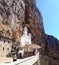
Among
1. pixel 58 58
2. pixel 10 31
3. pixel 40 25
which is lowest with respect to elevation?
pixel 58 58

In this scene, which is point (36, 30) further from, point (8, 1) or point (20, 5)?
point (8, 1)

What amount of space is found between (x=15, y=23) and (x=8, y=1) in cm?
682

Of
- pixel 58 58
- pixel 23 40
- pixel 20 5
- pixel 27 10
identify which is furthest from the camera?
pixel 58 58

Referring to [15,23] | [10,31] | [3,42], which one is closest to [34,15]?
[15,23]

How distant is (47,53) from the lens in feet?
267

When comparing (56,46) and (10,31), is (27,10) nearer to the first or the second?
(10,31)

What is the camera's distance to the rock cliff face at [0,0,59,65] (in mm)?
54062

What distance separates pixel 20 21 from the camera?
6394 centimetres

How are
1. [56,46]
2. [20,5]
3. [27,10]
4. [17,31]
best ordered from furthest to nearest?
1. [56,46]
2. [27,10]
3. [20,5]
4. [17,31]

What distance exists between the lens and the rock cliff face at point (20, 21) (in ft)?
177

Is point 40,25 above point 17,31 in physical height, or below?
above

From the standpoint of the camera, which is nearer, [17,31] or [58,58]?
[17,31]

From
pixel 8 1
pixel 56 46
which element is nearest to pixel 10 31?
pixel 8 1

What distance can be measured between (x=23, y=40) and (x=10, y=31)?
5106mm
